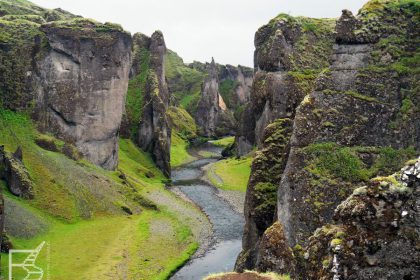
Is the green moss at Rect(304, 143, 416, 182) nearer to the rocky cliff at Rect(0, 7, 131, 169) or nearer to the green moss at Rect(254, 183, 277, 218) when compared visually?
the green moss at Rect(254, 183, 277, 218)

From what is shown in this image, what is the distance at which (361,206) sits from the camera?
61.8ft

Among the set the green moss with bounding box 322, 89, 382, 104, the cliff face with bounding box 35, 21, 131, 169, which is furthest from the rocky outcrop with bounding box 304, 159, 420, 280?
the cliff face with bounding box 35, 21, 131, 169

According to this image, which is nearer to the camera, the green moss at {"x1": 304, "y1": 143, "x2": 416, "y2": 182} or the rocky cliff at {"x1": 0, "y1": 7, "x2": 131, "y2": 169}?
the green moss at {"x1": 304, "y1": 143, "x2": 416, "y2": 182}

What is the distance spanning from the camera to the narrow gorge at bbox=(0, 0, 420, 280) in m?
20.2

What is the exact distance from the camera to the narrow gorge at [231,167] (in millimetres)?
20234

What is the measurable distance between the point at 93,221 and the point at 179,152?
93526 millimetres

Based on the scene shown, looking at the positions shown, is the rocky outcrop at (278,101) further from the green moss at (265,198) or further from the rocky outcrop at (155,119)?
the rocky outcrop at (155,119)

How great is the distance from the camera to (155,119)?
131000 mm

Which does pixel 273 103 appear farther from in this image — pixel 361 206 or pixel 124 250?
pixel 361 206

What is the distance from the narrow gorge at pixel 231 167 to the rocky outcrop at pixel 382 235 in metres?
0.05

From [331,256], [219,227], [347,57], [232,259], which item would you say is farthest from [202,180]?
[331,256]

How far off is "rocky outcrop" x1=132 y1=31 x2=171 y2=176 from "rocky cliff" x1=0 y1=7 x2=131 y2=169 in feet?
78.7

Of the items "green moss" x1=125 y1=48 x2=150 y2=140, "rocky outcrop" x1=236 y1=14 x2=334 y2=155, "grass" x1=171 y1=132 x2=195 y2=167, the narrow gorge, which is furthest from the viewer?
"grass" x1=171 y1=132 x2=195 y2=167

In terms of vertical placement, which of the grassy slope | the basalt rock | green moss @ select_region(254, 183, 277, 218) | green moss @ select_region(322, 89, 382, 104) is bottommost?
the grassy slope
